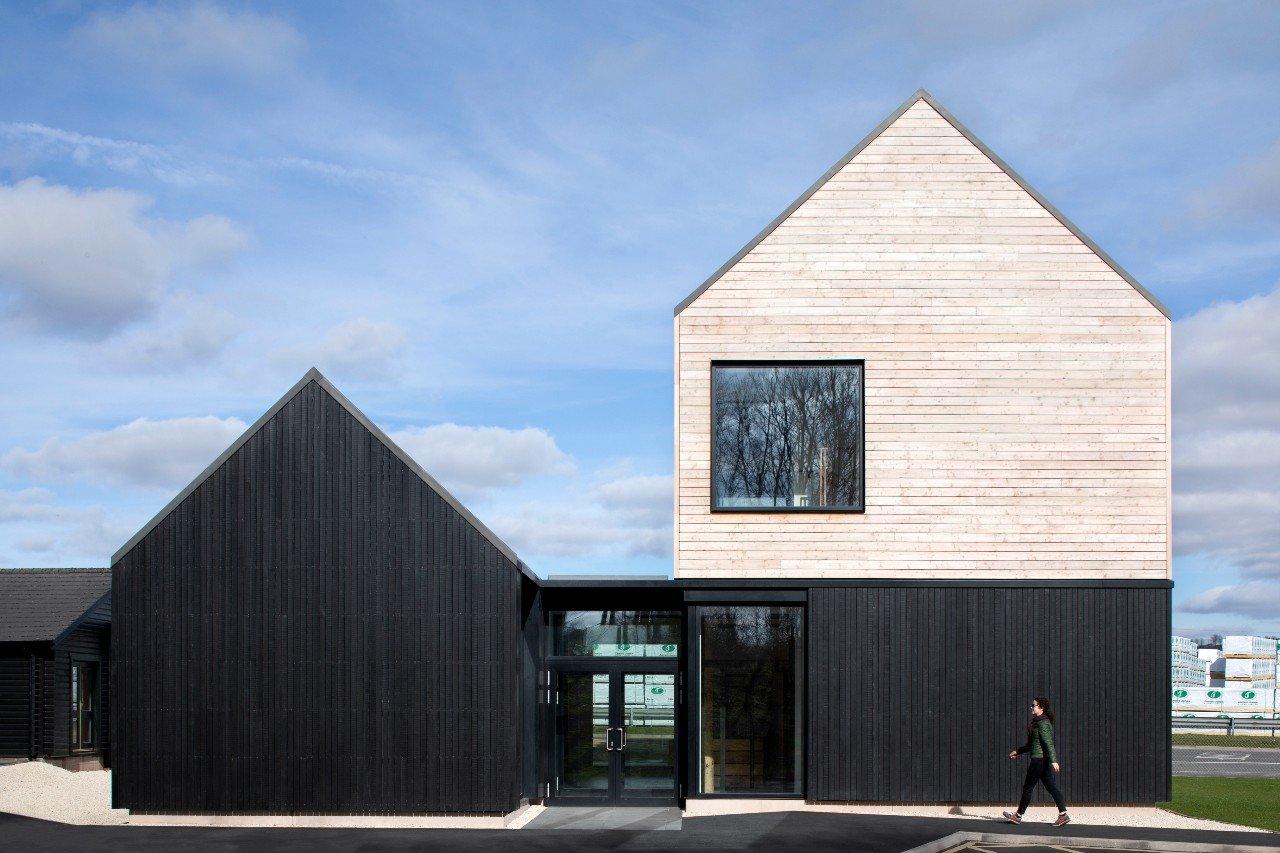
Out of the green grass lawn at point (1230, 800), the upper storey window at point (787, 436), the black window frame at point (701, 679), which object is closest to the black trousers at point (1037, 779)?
the green grass lawn at point (1230, 800)

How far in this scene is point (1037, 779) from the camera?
16578 mm

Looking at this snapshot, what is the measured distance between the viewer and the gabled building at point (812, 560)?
1722 centimetres

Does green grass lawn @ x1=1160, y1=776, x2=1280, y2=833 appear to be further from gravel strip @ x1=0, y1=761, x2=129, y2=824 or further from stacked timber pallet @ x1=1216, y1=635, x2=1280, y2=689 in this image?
stacked timber pallet @ x1=1216, y1=635, x2=1280, y2=689

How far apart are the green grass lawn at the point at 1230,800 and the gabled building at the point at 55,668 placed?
20.9 m

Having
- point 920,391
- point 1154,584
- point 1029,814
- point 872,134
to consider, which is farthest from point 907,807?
point 872,134

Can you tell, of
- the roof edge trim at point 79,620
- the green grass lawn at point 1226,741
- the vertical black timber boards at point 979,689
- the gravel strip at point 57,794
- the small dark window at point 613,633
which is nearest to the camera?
the vertical black timber boards at point 979,689

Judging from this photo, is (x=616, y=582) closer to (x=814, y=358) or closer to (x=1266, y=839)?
(x=814, y=358)

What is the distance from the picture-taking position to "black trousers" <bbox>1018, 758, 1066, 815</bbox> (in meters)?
16.4

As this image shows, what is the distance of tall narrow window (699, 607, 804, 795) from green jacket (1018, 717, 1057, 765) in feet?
10.1

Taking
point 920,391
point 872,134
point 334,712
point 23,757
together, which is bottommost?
point 23,757

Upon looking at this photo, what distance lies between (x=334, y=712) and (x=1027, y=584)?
31.9 ft

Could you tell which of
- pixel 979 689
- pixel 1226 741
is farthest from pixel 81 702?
pixel 1226 741

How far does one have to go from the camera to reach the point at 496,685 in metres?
17.1

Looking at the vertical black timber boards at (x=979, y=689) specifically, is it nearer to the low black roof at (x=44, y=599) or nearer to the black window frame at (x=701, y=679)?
the black window frame at (x=701, y=679)
